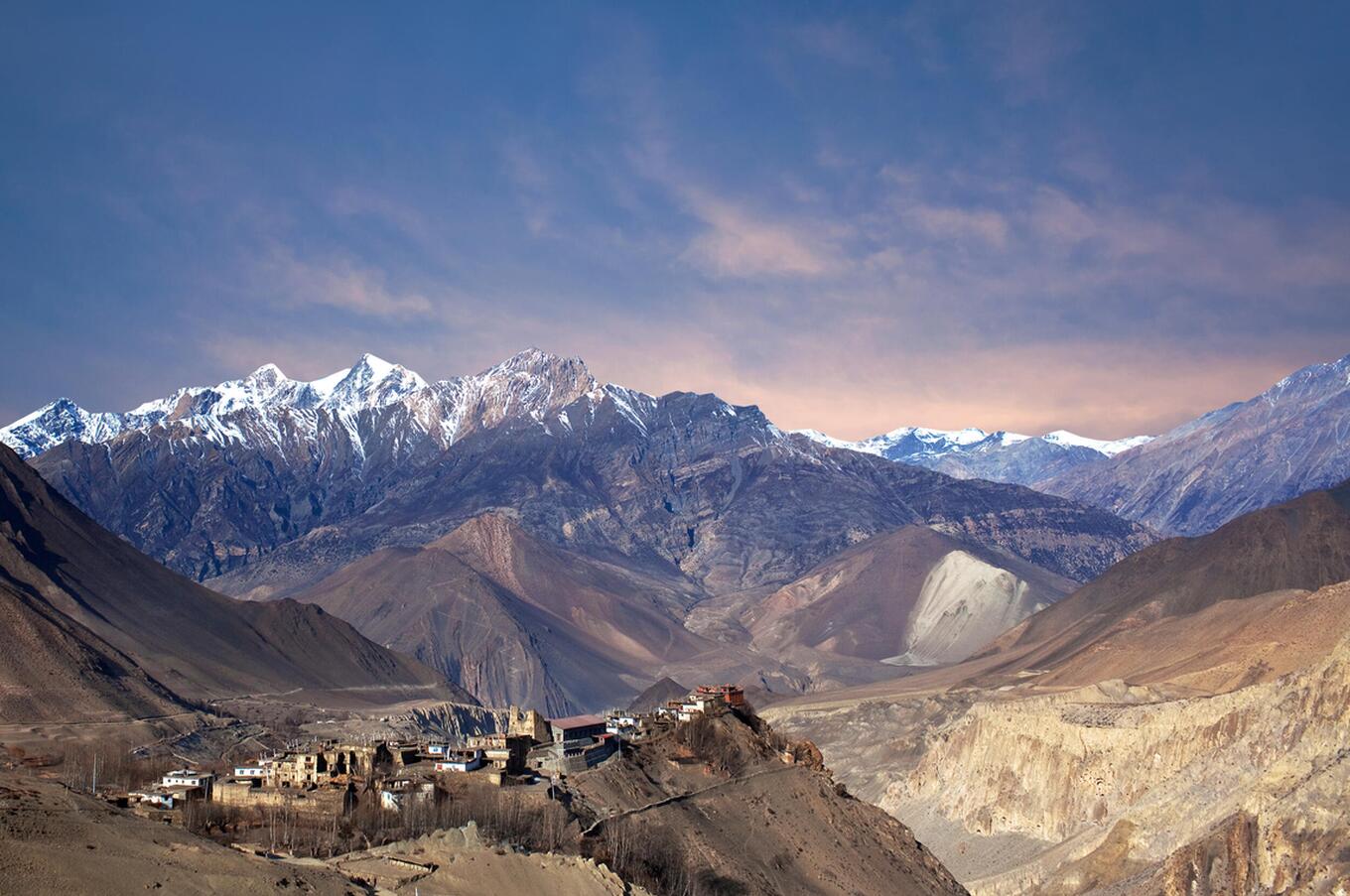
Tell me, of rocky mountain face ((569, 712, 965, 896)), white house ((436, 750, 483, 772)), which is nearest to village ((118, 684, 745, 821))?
white house ((436, 750, 483, 772))

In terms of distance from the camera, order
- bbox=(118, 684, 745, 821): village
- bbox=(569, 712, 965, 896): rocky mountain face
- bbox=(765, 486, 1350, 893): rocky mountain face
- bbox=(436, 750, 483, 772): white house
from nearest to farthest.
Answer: bbox=(118, 684, 745, 821): village
bbox=(569, 712, 965, 896): rocky mountain face
bbox=(436, 750, 483, 772): white house
bbox=(765, 486, 1350, 893): rocky mountain face

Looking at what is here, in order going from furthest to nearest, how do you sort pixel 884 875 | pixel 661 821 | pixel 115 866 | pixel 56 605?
pixel 56 605 → pixel 884 875 → pixel 661 821 → pixel 115 866

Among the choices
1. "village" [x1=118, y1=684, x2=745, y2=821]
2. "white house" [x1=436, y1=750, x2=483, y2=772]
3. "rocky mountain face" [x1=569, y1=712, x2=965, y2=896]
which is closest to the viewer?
"village" [x1=118, y1=684, x2=745, y2=821]

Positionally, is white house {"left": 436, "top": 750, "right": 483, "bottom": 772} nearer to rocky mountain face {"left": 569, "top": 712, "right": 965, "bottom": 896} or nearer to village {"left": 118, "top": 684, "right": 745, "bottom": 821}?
village {"left": 118, "top": 684, "right": 745, "bottom": 821}

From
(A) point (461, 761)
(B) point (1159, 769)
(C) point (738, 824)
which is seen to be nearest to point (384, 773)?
(A) point (461, 761)

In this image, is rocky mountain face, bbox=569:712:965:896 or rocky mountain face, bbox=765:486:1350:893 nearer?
rocky mountain face, bbox=569:712:965:896

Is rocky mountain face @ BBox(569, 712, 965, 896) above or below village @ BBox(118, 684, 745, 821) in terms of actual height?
below

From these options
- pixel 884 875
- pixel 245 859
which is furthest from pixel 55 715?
pixel 245 859

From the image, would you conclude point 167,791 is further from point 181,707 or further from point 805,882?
point 181,707

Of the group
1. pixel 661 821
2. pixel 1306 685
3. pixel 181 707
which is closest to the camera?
pixel 661 821
